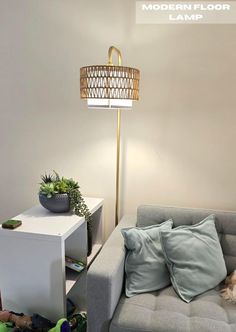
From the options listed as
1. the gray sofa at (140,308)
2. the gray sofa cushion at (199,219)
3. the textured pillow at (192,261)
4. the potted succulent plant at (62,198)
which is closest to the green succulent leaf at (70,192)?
the potted succulent plant at (62,198)

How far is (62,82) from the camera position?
2.19m

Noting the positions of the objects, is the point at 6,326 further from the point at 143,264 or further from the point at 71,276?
the point at 143,264

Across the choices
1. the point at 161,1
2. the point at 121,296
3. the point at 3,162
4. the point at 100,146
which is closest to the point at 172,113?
the point at 100,146

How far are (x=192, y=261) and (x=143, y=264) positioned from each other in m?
0.28

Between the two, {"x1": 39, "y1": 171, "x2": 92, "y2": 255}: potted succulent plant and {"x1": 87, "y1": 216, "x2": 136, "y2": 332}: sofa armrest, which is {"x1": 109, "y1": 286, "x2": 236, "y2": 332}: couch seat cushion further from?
{"x1": 39, "y1": 171, "x2": 92, "y2": 255}: potted succulent plant

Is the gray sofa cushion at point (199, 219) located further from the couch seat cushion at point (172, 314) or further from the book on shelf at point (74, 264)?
the book on shelf at point (74, 264)

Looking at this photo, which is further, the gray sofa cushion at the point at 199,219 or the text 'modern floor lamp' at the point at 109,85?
the gray sofa cushion at the point at 199,219

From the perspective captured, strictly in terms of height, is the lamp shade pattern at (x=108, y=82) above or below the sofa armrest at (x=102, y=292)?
above

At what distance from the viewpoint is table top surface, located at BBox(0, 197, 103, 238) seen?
1.56 meters

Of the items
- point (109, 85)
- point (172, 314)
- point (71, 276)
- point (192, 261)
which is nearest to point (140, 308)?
Result: point (172, 314)

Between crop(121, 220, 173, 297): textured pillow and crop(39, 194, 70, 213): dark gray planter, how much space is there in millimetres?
403

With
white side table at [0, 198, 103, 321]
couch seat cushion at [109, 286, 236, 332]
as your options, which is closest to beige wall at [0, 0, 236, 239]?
white side table at [0, 198, 103, 321]

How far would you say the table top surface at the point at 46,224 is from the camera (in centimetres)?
156

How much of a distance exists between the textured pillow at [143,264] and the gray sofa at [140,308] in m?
0.04
